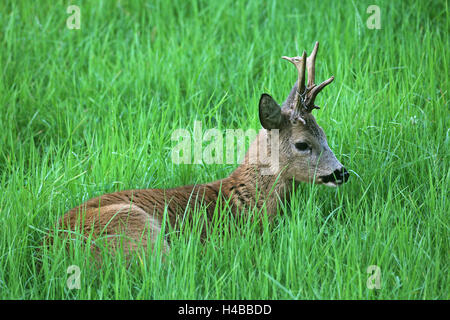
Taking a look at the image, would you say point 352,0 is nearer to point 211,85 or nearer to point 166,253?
point 211,85

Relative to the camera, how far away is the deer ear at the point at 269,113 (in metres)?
5.08

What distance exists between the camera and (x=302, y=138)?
530 cm

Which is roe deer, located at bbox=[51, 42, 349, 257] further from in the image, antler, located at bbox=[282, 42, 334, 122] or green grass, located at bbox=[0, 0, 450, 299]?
green grass, located at bbox=[0, 0, 450, 299]

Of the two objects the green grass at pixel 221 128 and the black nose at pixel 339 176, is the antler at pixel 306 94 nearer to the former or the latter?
the black nose at pixel 339 176

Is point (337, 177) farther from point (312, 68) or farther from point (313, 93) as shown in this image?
point (312, 68)

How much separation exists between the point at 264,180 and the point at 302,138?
1.55 feet

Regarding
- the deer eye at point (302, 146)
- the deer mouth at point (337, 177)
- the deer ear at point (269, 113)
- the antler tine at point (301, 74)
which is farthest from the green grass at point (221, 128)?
the antler tine at point (301, 74)

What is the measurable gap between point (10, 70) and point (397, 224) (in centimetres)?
489

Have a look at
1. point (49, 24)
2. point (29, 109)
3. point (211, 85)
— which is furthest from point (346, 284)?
point (49, 24)

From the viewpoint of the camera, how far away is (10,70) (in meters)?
7.59

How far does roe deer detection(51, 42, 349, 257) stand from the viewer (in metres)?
4.83

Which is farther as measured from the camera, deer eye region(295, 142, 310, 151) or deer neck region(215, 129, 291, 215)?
deer neck region(215, 129, 291, 215)

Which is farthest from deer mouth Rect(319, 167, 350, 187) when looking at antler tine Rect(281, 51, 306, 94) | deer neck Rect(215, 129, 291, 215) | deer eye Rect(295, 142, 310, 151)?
antler tine Rect(281, 51, 306, 94)

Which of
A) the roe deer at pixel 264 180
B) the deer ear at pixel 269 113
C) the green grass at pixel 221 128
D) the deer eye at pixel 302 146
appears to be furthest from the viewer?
the deer eye at pixel 302 146
